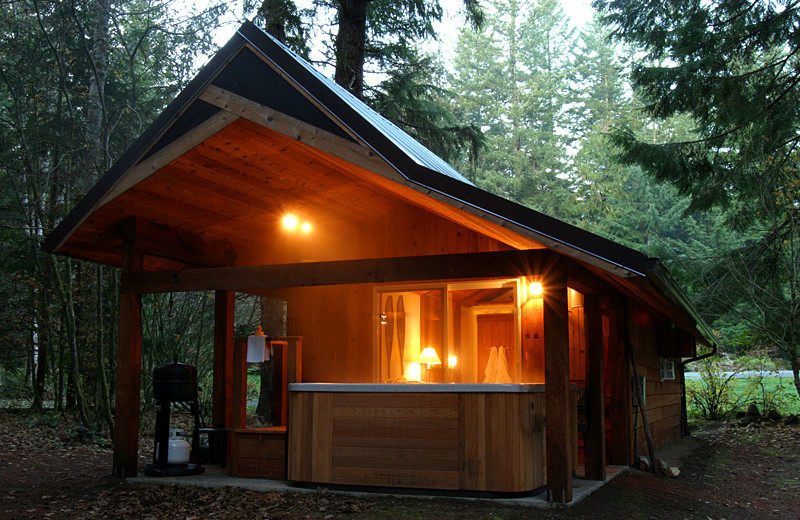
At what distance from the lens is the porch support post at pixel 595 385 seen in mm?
7078

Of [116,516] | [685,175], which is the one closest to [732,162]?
[685,175]

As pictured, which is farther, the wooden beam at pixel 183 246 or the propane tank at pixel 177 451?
the wooden beam at pixel 183 246

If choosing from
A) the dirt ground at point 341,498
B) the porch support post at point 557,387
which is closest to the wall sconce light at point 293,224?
the dirt ground at point 341,498

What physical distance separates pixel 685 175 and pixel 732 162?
77 cm

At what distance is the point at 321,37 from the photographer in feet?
46.0

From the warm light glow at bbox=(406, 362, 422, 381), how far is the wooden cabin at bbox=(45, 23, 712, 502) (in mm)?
17

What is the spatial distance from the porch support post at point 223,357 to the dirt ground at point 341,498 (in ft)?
4.62

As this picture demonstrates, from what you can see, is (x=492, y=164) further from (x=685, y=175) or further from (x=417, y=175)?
(x=417, y=175)

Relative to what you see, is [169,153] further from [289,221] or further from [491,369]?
[491,369]

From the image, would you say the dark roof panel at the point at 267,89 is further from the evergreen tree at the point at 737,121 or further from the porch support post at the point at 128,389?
the evergreen tree at the point at 737,121

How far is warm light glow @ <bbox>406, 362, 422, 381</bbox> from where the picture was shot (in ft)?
26.1

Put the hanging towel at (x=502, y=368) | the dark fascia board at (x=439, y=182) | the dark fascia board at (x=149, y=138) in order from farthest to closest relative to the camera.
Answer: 1. the hanging towel at (x=502, y=368)
2. the dark fascia board at (x=149, y=138)
3. the dark fascia board at (x=439, y=182)

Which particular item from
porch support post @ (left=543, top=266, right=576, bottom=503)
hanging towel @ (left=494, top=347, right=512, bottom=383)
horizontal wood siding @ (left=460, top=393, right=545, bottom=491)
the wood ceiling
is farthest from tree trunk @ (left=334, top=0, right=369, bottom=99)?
horizontal wood siding @ (left=460, top=393, right=545, bottom=491)

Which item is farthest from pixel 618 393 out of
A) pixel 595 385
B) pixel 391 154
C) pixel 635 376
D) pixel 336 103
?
pixel 336 103
